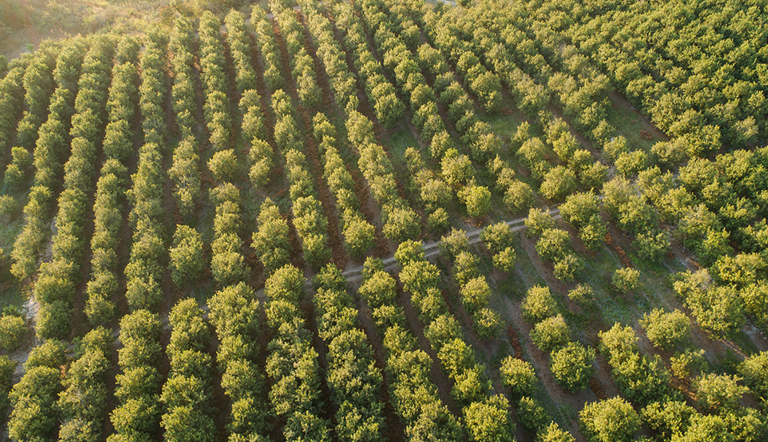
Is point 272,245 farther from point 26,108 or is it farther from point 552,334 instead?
point 26,108

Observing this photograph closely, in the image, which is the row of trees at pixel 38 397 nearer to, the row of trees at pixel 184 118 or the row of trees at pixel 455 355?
the row of trees at pixel 184 118

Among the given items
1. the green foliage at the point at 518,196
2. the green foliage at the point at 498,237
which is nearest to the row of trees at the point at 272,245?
the green foliage at the point at 498,237

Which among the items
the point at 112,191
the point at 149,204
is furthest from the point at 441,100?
the point at 112,191

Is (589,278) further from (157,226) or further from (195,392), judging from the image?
(157,226)

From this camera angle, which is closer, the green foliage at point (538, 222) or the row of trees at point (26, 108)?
the green foliage at point (538, 222)

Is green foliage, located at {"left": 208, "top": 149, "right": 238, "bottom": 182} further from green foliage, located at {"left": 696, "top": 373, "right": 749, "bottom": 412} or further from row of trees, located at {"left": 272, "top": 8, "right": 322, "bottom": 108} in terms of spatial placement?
green foliage, located at {"left": 696, "top": 373, "right": 749, "bottom": 412}

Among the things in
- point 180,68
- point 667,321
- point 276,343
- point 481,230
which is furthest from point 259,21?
point 667,321
